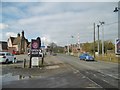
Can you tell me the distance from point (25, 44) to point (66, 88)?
125 metres

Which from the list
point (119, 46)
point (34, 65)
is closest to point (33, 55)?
point (34, 65)

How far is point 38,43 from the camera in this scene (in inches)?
1117

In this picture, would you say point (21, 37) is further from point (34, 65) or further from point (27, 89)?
point (27, 89)

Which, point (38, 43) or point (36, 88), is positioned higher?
point (38, 43)

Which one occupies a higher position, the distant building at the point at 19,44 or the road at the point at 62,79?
the distant building at the point at 19,44

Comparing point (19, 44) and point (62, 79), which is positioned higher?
point (19, 44)

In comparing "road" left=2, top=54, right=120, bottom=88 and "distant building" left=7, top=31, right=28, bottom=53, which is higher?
"distant building" left=7, top=31, right=28, bottom=53

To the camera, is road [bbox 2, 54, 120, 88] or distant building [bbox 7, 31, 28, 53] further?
distant building [bbox 7, 31, 28, 53]

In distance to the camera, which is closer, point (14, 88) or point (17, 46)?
point (14, 88)

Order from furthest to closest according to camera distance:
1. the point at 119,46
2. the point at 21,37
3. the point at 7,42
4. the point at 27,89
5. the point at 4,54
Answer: the point at 7,42 < the point at 21,37 < the point at 119,46 < the point at 4,54 < the point at 27,89

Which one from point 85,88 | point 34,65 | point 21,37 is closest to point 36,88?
point 85,88

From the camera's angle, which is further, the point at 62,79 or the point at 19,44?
the point at 19,44

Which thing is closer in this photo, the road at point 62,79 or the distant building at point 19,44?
the road at point 62,79

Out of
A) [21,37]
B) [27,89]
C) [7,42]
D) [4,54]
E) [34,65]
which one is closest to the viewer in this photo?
[27,89]
